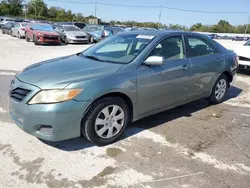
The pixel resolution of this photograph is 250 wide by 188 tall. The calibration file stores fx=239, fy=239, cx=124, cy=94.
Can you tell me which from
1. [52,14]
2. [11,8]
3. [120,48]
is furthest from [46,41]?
[52,14]

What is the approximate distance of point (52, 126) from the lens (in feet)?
9.37

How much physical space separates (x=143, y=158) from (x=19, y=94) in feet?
5.85

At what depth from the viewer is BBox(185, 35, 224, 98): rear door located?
4285 millimetres

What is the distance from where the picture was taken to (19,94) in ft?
9.97

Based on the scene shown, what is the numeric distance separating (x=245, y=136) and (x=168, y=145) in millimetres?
1364

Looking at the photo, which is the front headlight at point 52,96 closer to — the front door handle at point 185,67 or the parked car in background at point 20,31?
the front door handle at point 185,67

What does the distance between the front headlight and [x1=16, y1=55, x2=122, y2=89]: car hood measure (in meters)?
0.06

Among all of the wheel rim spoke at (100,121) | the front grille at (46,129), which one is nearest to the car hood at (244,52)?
the wheel rim spoke at (100,121)

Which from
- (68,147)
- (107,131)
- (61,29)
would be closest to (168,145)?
(107,131)

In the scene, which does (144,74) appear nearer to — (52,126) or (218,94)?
(52,126)

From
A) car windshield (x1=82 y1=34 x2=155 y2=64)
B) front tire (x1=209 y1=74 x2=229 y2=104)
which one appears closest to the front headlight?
car windshield (x1=82 y1=34 x2=155 y2=64)

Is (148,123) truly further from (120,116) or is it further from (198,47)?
(198,47)

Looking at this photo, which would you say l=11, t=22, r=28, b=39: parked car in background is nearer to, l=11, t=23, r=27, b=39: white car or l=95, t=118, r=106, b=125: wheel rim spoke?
l=11, t=23, r=27, b=39: white car

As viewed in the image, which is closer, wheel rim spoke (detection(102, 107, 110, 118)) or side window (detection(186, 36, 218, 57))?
wheel rim spoke (detection(102, 107, 110, 118))
